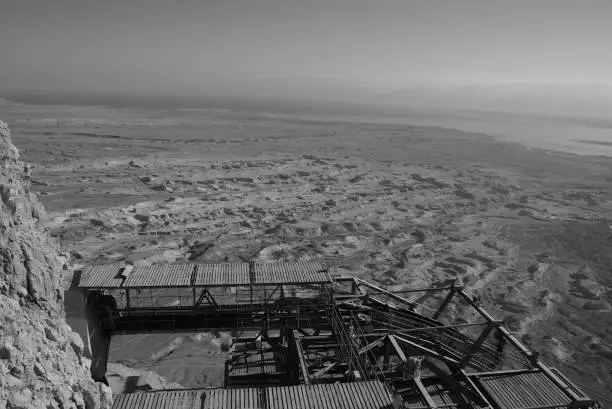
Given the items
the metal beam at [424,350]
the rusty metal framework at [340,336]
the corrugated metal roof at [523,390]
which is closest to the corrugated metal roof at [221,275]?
the rusty metal framework at [340,336]

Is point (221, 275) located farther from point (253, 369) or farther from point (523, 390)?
point (523, 390)

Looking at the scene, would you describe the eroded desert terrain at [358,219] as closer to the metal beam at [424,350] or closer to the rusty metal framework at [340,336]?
the rusty metal framework at [340,336]

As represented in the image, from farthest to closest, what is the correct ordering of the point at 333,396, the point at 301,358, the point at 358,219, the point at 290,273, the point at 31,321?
the point at 358,219 < the point at 290,273 < the point at 301,358 < the point at 333,396 < the point at 31,321

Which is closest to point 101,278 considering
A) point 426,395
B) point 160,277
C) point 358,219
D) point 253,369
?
point 160,277

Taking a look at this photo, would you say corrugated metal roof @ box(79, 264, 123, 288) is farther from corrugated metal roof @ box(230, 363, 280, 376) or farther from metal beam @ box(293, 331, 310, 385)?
corrugated metal roof @ box(230, 363, 280, 376)

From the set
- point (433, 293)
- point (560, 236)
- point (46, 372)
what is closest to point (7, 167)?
point (46, 372)

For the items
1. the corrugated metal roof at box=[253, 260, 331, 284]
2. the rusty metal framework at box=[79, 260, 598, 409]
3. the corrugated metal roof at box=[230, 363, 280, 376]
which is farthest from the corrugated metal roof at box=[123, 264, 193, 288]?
the corrugated metal roof at box=[230, 363, 280, 376]
